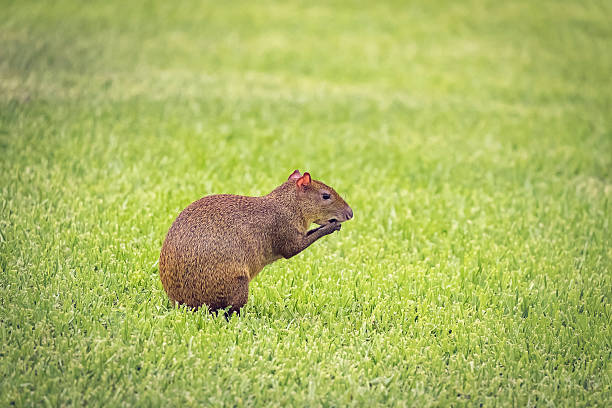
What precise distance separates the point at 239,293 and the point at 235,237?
1.28 feet

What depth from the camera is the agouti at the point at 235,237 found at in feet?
16.0

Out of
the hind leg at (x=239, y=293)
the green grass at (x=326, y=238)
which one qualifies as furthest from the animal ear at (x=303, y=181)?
the green grass at (x=326, y=238)

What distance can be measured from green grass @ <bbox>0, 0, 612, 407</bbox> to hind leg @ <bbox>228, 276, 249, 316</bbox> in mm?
200

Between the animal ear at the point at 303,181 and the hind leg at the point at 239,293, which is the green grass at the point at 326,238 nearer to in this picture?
the hind leg at the point at 239,293

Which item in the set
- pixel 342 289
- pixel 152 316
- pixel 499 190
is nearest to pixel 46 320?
pixel 152 316

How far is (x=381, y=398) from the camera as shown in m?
4.52

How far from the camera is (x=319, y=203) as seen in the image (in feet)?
17.6

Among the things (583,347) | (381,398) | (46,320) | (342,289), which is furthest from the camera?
(342,289)

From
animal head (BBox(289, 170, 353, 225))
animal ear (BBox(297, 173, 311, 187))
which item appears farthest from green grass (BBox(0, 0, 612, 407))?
animal ear (BBox(297, 173, 311, 187))

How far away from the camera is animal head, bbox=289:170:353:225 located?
17.5 ft

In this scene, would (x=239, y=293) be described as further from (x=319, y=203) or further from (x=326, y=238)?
(x=326, y=238)

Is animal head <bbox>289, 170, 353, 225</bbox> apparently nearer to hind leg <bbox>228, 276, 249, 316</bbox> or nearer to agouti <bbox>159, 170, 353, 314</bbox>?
agouti <bbox>159, 170, 353, 314</bbox>

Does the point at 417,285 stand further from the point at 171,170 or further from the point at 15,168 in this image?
the point at 15,168

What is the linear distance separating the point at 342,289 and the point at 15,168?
14.7ft
